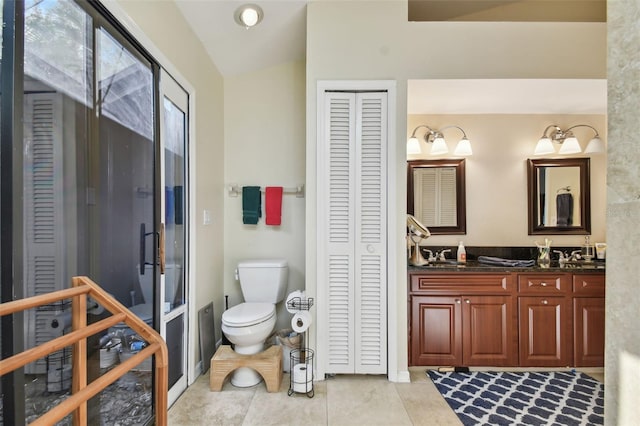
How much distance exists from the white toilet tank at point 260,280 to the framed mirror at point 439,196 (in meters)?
1.45

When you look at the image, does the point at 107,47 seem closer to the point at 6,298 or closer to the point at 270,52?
the point at 6,298

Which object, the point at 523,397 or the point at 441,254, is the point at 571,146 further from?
the point at 523,397

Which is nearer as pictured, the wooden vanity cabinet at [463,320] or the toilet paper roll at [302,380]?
the toilet paper roll at [302,380]

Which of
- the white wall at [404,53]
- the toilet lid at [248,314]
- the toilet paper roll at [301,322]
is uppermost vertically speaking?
the white wall at [404,53]

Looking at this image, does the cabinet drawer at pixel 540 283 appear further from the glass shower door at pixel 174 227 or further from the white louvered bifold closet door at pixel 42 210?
the white louvered bifold closet door at pixel 42 210

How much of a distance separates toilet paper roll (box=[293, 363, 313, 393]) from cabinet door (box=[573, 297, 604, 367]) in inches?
82.1

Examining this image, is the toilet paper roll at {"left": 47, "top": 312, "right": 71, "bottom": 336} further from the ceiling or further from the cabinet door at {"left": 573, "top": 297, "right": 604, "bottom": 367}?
the cabinet door at {"left": 573, "top": 297, "right": 604, "bottom": 367}

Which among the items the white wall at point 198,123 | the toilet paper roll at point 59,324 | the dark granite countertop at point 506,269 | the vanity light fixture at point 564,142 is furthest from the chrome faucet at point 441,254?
the toilet paper roll at point 59,324

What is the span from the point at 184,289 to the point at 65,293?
4.27ft

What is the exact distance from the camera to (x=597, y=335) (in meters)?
2.47

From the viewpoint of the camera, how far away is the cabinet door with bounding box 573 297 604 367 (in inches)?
97.0

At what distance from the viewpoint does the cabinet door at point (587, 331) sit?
2463 mm

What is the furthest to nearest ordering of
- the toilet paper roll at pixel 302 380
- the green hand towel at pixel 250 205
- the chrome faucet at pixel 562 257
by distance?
the green hand towel at pixel 250 205
the chrome faucet at pixel 562 257
the toilet paper roll at pixel 302 380

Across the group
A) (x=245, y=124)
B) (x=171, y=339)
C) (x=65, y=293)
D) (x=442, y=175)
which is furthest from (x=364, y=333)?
(x=245, y=124)
